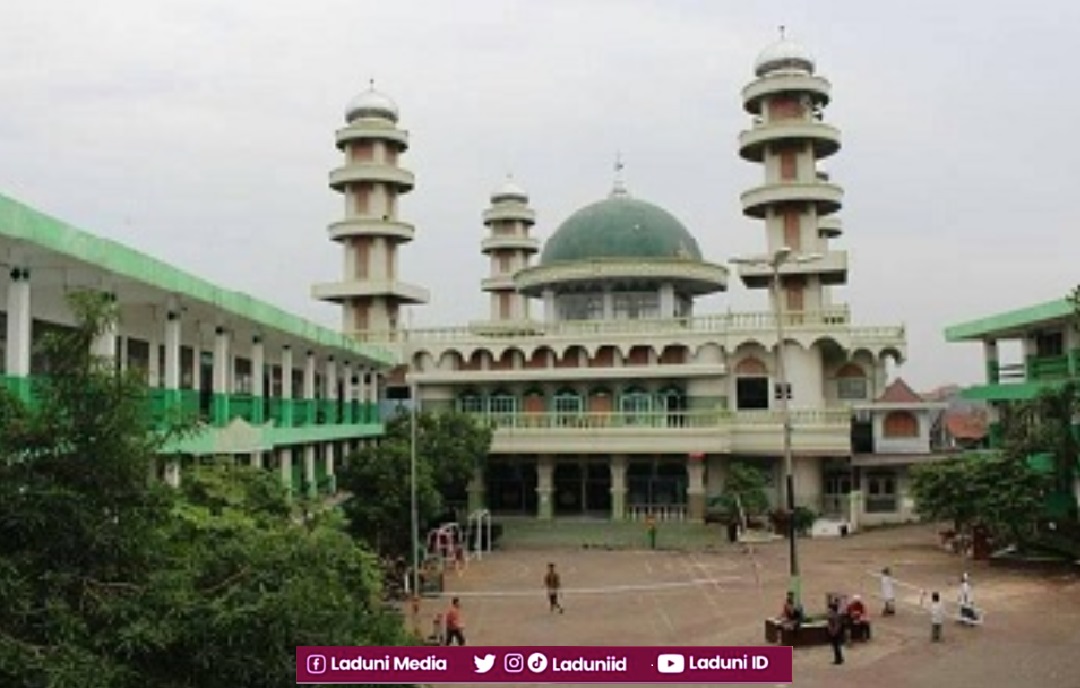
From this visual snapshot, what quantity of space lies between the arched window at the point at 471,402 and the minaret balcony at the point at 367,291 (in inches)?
193

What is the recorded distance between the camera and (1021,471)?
86.7 ft

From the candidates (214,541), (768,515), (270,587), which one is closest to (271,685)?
(270,587)

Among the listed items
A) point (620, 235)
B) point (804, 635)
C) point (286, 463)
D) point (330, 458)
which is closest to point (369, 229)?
point (620, 235)

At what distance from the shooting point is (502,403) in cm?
4228

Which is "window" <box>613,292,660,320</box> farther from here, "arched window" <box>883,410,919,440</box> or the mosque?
"arched window" <box>883,410,919,440</box>

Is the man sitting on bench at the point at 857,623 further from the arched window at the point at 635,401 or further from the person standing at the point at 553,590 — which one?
the arched window at the point at 635,401

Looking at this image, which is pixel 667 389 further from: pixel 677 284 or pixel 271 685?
pixel 271 685

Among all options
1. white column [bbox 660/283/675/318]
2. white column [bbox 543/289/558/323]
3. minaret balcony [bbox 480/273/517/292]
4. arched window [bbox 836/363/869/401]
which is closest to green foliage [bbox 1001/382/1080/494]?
arched window [bbox 836/363/869/401]

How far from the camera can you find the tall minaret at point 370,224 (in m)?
43.2

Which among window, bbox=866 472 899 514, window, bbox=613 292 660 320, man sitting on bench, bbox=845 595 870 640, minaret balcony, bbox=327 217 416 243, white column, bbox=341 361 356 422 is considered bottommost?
man sitting on bench, bbox=845 595 870 640

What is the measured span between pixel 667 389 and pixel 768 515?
6654 mm

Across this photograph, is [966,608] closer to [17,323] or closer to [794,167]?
[17,323]

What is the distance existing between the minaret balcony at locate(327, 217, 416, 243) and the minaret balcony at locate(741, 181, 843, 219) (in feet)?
45.2

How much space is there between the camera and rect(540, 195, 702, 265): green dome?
45250 mm
